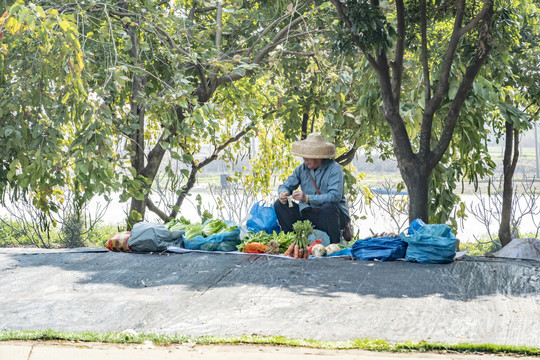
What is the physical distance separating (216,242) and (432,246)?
191 centimetres

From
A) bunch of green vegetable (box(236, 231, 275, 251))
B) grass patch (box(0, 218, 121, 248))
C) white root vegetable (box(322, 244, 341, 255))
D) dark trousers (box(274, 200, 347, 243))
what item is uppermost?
dark trousers (box(274, 200, 347, 243))

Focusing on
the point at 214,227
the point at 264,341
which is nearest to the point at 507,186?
the point at 214,227

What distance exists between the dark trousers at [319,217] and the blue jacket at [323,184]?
6 cm

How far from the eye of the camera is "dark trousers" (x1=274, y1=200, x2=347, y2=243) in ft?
20.2

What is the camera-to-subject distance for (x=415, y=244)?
212 inches

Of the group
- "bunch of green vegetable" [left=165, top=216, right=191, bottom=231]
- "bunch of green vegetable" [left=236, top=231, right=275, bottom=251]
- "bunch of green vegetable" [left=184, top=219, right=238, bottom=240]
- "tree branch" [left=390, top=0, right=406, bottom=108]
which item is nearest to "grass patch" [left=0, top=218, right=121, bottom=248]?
"bunch of green vegetable" [left=165, top=216, right=191, bottom=231]

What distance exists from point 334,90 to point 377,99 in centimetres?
66

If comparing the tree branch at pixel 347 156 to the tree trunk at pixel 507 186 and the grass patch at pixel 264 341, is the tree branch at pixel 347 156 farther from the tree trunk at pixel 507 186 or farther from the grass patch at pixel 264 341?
the grass patch at pixel 264 341

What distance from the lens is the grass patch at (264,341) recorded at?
10.9ft

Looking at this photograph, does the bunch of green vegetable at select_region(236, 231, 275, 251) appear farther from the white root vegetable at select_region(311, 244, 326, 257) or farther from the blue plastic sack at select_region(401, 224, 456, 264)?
the blue plastic sack at select_region(401, 224, 456, 264)

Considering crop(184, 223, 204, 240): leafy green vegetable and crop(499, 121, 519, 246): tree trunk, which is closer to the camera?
crop(184, 223, 204, 240): leafy green vegetable

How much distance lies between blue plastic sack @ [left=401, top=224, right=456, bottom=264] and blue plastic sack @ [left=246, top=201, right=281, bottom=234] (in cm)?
153

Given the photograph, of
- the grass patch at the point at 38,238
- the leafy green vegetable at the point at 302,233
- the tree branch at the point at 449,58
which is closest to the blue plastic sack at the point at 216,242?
the leafy green vegetable at the point at 302,233

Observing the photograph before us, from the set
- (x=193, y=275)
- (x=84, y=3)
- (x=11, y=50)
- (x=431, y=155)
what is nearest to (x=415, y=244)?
(x=431, y=155)
